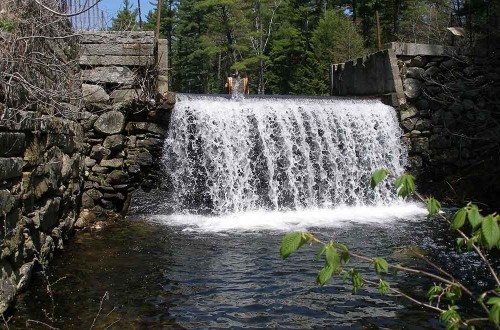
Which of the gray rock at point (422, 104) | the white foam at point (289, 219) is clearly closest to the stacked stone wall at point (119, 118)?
the white foam at point (289, 219)

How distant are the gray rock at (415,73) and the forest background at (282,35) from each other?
10.2 m

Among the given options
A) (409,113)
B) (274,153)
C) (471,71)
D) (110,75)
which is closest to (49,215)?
(110,75)

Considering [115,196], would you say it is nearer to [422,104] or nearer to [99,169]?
[99,169]

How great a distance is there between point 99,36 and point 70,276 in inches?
183

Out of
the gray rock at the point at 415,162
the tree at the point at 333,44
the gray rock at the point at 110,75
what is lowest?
the gray rock at the point at 415,162

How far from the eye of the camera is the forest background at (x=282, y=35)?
2589 centimetres

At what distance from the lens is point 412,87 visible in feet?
35.7

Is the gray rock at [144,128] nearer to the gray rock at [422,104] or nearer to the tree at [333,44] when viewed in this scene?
the gray rock at [422,104]

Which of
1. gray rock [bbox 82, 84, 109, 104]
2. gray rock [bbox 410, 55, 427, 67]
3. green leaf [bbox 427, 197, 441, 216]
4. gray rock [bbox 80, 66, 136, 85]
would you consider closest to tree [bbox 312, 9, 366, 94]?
gray rock [bbox 410, 55, 427, 67]

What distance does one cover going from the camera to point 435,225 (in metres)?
7.55

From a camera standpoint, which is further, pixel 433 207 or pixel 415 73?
pixel 415 73

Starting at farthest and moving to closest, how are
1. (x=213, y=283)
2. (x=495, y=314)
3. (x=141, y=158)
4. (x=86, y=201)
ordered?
(x=141, y=158)
(x=86, y=201)
(x=213, y=283)
(x=495, y=314)

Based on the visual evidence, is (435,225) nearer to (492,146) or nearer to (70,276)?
(492,146)

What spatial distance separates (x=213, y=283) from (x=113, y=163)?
4000 millimetres
